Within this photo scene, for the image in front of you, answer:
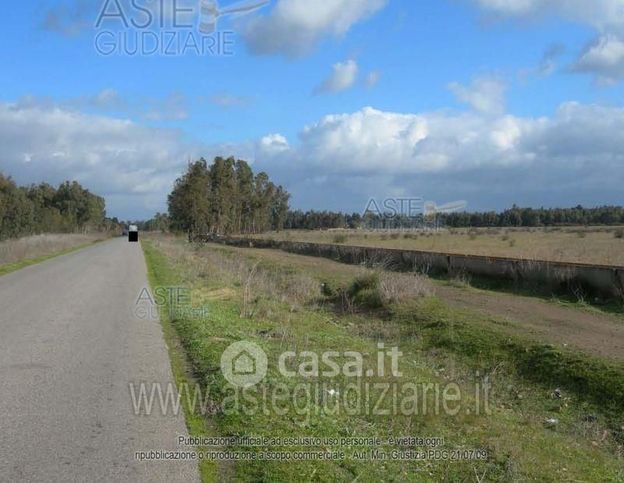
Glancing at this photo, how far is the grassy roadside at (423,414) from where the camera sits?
5301 millimetres

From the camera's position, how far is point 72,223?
100938 millimetres

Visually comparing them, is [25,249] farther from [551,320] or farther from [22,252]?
[551,320]

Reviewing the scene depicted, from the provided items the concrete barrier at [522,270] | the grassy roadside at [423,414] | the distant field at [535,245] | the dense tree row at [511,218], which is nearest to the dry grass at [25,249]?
the concrete barrier at [522,270]

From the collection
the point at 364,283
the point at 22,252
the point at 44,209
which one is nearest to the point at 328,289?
the point at 364,283

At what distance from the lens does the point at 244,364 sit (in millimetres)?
8172

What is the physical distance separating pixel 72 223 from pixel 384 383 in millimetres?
101925

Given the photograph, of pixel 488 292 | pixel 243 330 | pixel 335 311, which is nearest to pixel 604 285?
pixel 488 292

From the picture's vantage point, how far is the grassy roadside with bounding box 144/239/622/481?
5.30 meters

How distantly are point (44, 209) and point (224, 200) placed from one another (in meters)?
25.3

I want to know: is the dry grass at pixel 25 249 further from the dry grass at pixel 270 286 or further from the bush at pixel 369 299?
the bush at pixel 369 299

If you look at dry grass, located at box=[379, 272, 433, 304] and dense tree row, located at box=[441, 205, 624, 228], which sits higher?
dense tree row, located at box=[441, 205, 624, 228]

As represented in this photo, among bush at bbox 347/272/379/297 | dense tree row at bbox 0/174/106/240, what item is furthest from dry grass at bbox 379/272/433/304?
dense tree row at bbox 0/174/106/240

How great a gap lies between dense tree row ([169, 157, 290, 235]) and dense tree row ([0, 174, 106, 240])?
623 inches

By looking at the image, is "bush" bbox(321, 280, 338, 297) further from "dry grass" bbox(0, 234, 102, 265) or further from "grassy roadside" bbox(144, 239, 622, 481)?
"dry grass" bbox(0, 234, 102, 265)
